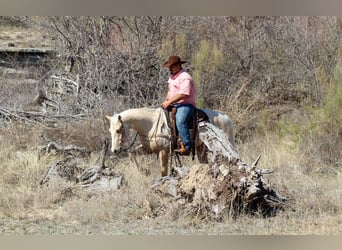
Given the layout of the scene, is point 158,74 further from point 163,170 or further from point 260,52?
point 163,170

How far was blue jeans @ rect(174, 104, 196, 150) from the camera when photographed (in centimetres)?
880

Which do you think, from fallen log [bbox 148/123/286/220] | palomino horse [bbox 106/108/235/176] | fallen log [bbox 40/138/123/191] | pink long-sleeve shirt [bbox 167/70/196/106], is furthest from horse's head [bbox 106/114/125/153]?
fallen log [bbox 148/123/286/220]

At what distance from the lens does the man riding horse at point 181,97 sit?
862 centimetres

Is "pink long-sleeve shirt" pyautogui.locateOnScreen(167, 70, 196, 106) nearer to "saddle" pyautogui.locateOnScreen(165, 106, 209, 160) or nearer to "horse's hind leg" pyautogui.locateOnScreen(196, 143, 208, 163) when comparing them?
"saddle" pyautogui.locateOnScreen(165, 106, 209, 160)

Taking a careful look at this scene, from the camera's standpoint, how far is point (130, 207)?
314 inches

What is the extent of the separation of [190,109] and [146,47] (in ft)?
16.9

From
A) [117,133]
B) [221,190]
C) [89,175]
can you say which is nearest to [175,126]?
[117,133]

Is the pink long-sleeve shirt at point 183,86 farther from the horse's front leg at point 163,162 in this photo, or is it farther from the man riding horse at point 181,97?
the horse's front leg at point 163,162

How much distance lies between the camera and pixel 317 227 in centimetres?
705

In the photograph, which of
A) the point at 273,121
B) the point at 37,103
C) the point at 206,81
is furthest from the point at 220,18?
the point at 37,103

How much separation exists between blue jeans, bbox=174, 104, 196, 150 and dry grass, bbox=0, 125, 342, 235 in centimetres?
92

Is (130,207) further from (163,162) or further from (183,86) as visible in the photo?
(183,86)

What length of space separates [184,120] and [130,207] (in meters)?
1.69

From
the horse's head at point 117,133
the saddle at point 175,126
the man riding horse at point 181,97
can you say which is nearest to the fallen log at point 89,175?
the horse's head at point 117,133
